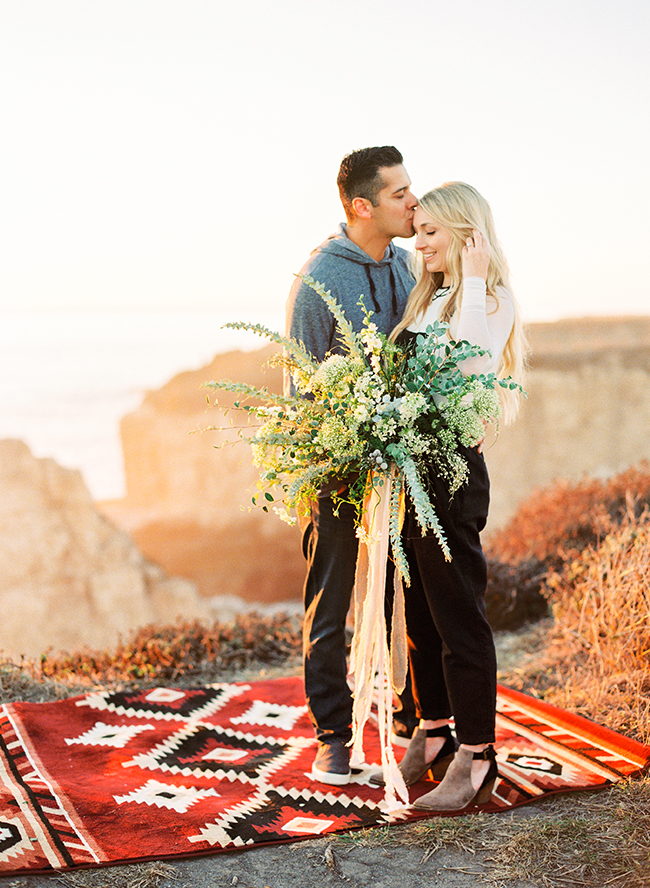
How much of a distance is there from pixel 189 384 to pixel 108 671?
484 centimetres

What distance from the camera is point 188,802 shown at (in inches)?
104

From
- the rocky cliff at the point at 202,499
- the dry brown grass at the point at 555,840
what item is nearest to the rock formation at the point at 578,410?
the rocky cliff at the point at 202,499

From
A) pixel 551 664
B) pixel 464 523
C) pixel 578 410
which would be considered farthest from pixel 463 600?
pixel 578 410

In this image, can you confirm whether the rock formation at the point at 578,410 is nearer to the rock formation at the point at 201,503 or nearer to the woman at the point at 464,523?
the rock formation at the point at 201,503

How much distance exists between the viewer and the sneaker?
2.80 meters

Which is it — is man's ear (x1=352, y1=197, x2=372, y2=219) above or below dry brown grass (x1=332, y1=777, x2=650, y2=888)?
above

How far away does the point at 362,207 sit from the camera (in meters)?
3.05

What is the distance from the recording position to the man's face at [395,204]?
3014 millimetres

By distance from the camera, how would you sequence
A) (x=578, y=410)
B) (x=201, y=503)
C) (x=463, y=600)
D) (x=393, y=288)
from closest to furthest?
(x=463, y=600)
(x=393, y=288)
(x=201, y=503)
(x=578, y=410)

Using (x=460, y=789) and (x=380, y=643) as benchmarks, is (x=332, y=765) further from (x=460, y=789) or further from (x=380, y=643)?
(x=380, y=643)

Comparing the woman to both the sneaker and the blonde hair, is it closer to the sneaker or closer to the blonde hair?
the blonde hair

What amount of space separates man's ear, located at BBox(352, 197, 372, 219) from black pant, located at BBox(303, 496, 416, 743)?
1.15 m

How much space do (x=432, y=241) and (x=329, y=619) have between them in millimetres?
1430

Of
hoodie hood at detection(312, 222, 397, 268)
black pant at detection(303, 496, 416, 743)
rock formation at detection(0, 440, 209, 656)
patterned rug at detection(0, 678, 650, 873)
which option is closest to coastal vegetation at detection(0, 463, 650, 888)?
patterned rug at detection(0, 678, 650, 873)
